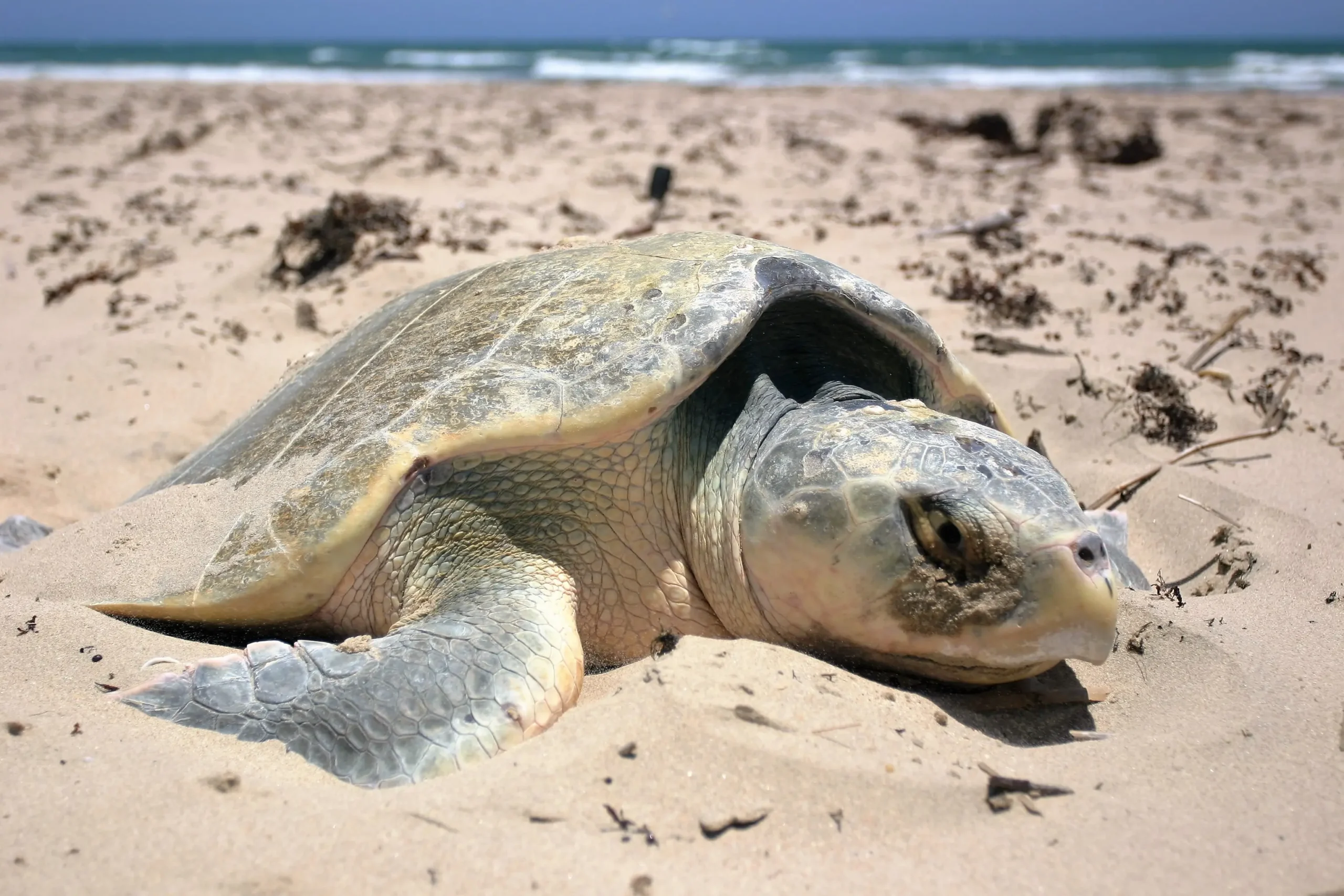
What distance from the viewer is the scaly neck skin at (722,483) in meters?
1.72

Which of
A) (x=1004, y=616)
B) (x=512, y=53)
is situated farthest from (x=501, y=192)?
(x=512, y=53)

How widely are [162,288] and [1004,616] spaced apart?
4219 mm

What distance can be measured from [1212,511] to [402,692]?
2.04m

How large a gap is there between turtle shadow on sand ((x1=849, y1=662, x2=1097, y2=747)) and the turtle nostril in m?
0.30

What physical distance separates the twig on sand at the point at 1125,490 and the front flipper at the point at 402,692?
5.17ft

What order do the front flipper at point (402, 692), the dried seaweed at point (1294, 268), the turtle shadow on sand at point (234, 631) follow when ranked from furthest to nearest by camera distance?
the dried seaweed at point (1294, 268) < the turtle shadow on sand at point (234, 631) < the front flipper at point (402, 692)

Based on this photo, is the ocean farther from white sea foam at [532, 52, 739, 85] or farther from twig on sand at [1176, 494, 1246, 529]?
twig on sand at [1176, 494, 1246, 529]

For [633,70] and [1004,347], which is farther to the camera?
[633,70]

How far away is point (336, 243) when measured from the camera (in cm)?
428

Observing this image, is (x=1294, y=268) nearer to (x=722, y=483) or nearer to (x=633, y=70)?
(x=722, y=483)

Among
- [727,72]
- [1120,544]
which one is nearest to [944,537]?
[1120,544]

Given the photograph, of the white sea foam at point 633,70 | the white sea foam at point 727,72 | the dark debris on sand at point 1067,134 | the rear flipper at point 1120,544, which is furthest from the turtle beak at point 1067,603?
the white sea foam at point 633,70

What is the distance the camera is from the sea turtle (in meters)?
1.46

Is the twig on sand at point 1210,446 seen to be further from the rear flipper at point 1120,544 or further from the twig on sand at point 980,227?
the twig on sand at point 980,227
